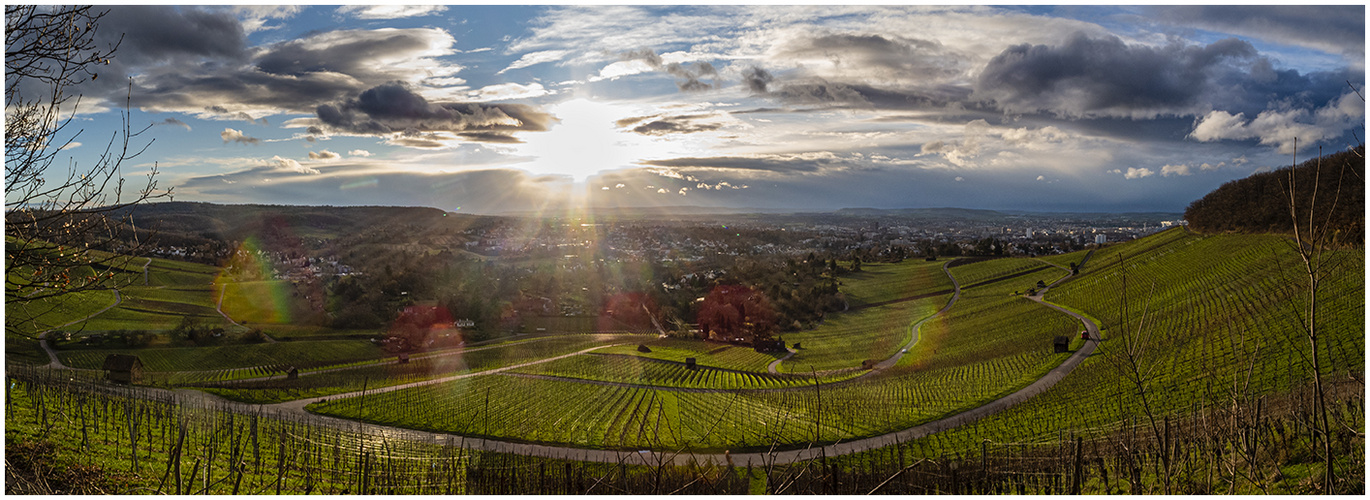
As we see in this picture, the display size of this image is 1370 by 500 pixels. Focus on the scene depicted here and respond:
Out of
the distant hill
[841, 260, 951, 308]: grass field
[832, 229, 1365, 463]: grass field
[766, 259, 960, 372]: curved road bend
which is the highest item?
the distant hill

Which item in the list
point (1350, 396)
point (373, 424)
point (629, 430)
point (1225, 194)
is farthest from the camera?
point (1225, 194)

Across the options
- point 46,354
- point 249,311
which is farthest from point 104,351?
point 249,311

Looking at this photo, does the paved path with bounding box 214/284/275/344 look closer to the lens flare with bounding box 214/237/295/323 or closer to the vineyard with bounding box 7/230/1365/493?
the lens flare with bounding box 214/237/295/323

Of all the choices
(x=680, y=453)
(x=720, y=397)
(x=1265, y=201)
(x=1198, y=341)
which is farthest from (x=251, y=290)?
(x=1265, y=201)

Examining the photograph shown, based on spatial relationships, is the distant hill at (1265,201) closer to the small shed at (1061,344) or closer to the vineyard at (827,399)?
the vineyard at (827,399)

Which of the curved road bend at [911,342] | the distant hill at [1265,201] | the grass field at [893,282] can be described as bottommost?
the curved road bend at [911,342]

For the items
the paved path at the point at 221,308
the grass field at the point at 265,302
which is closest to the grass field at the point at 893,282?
the paved path at the point at 221,308

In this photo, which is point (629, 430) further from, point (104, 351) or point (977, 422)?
point (104, 351)

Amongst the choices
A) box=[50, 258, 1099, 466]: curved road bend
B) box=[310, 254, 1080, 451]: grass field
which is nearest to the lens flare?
box=[50, 258, 1099, 466]: curved road bend
